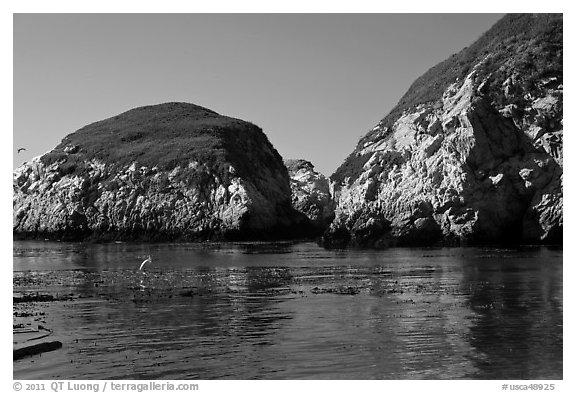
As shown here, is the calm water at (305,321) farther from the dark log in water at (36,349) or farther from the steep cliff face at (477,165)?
the steep cliff face at (477,165)

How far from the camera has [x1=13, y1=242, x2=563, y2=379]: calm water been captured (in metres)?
20.7

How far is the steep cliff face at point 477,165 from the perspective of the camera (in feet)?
210

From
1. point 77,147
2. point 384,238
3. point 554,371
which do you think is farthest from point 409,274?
point 77,147

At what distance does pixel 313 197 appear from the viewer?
14775 cm

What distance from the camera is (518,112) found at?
69.2m

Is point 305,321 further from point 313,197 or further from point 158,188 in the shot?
point 313,197

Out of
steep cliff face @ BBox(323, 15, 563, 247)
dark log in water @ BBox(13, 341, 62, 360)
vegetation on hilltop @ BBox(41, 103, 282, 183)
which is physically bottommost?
dark log in water @ BBox(13, 341, 62, 360)

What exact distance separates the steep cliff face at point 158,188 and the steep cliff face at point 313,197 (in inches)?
373

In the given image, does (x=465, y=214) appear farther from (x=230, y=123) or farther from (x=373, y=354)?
(x=230, y=123)

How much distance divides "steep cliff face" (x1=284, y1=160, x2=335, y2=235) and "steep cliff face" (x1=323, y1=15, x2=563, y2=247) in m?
44.6

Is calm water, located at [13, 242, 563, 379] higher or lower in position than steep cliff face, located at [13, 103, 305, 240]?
lower

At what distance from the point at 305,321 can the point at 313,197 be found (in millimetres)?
120381

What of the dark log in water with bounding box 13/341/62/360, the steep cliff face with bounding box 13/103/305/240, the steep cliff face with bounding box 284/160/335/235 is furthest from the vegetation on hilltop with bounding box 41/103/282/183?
the dark log in water with bounding box 13/341/62/360

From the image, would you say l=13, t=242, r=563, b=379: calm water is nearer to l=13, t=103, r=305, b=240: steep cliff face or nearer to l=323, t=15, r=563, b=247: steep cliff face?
l=323, t=15, r=563, b=247: steep cliff face
